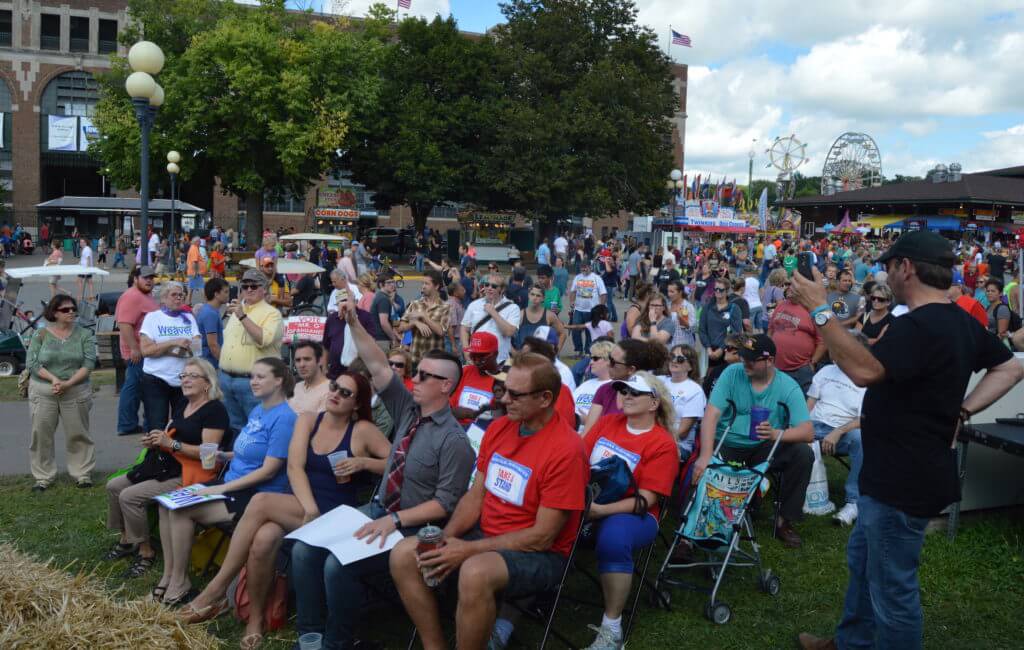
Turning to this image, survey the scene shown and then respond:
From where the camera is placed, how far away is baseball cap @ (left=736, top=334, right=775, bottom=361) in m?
5.78

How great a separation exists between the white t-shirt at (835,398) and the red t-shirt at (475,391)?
2.74m

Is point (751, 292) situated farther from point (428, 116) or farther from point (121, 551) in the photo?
point (428, 116)

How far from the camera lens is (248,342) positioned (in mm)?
7391

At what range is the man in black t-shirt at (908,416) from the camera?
10.6 ft

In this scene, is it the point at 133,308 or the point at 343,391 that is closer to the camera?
the point at 343,391

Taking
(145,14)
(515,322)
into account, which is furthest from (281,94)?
(515,322)

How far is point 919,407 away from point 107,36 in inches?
2293

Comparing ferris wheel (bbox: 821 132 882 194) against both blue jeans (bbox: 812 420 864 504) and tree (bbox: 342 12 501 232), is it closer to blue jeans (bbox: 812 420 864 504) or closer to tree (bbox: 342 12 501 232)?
tree (bbox: 342 12 501 232)

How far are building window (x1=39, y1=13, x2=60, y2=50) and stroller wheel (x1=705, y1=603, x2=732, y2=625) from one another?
57088 mm

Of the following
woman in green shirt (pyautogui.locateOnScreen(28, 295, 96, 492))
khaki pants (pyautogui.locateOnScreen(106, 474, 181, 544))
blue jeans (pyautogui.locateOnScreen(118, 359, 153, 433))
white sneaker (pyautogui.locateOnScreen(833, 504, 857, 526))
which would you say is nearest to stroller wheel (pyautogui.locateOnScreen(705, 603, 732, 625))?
white sneaker (pyautogui.locateOnScreen(833, 504, 857, 526))

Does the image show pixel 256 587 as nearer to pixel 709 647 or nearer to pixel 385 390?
pixel 385 390

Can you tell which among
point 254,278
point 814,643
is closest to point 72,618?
point 814,643

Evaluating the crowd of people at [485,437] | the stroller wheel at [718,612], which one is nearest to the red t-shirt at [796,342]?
the crowd of people at [485,437]

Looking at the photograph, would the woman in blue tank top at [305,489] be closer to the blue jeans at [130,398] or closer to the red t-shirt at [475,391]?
the red t-shirt at [475,391]
